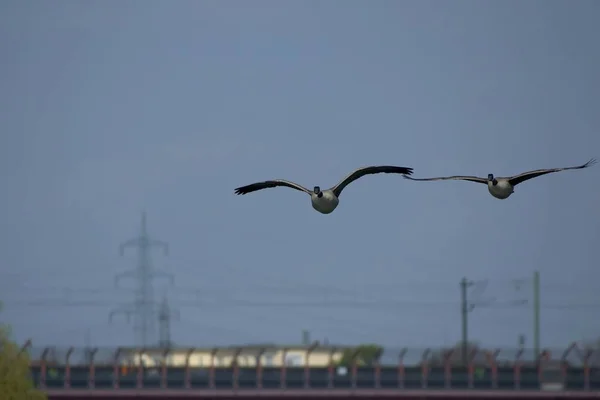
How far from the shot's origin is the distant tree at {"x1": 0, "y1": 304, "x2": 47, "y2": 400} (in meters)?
85.1

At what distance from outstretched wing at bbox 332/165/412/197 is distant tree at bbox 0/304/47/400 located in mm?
37592

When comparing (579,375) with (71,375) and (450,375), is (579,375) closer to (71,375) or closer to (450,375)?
(450,375)

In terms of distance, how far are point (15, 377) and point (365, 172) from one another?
39.8 metres

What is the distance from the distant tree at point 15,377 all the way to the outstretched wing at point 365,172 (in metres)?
37.6

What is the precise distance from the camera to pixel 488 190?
5203cm

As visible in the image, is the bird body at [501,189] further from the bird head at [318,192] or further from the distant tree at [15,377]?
the distant tree at [15,377]

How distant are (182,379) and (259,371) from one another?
18.4 feet

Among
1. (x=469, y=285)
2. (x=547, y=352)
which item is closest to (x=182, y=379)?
(x=547, y=352)

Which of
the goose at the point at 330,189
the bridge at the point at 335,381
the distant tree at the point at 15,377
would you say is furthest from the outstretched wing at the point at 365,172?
the bridge at the point at 335,381

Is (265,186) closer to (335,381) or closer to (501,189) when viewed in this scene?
(501,189)

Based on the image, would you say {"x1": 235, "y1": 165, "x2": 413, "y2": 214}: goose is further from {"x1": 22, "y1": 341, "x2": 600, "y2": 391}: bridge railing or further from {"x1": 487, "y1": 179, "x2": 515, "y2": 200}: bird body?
{"x1": 22, "y1": 341, "x2": 600, "y2": 391}: bridge railing

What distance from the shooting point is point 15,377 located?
86438 mm

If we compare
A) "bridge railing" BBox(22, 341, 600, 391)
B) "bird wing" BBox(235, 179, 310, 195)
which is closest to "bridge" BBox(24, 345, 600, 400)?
"bridge railing" BBox(22, 341, 600, 391)

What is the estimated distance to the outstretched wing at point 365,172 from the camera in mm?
50594
